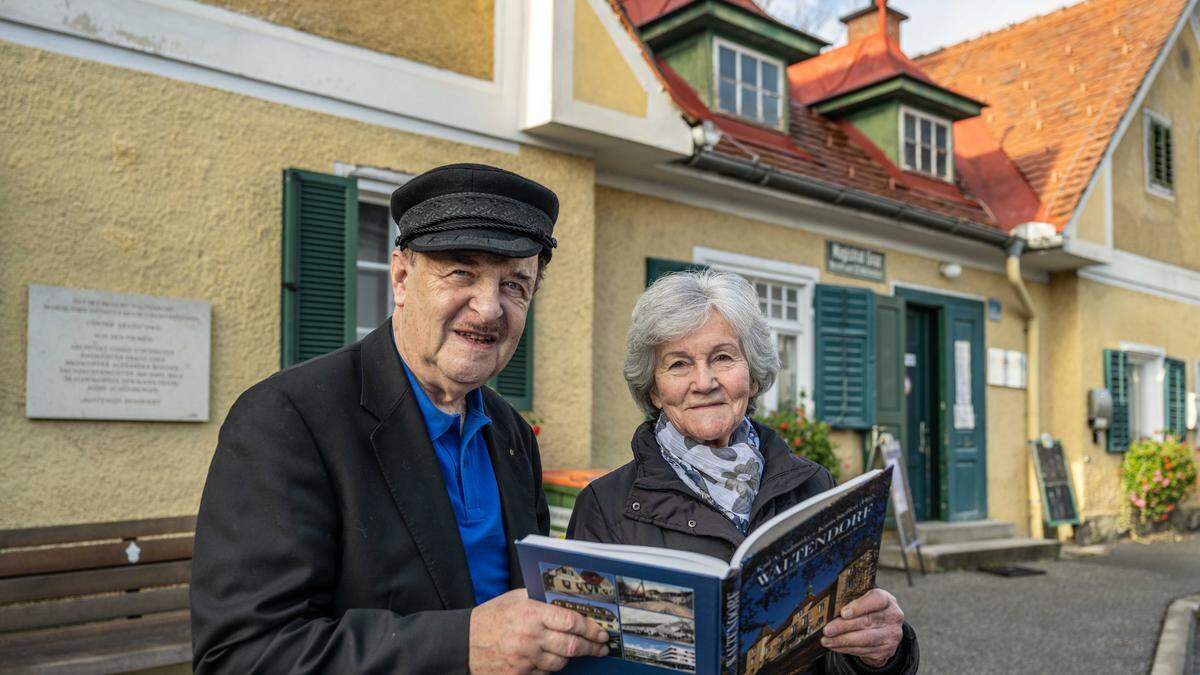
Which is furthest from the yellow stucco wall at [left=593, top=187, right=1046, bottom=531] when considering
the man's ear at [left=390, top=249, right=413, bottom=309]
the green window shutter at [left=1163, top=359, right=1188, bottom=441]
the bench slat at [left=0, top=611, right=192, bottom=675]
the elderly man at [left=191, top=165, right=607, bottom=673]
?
the man's ear at [left=390, top=249, right=413, bottom=309]

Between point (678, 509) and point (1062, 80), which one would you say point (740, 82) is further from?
point (678, 509)

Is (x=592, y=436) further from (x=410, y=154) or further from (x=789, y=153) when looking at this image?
(x=789, y=153)

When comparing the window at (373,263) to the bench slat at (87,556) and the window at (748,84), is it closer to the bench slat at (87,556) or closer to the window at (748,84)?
the bench slat at (87,556)

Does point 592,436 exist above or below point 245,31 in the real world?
below

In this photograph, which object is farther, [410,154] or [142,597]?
[410,154]

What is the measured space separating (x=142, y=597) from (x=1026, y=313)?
31.6 feet

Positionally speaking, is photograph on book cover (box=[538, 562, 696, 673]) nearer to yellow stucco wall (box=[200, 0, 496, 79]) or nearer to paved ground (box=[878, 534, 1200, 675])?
paved ground (box=[878, 534, 1200, 675])

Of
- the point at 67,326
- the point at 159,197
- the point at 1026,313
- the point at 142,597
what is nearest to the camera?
the point at 142,597

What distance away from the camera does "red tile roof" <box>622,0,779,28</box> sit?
8258 millimetres

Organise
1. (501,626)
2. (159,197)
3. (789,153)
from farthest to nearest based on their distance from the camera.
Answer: (789,153)
(159,197)
(501,626)

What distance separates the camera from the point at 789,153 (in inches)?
334

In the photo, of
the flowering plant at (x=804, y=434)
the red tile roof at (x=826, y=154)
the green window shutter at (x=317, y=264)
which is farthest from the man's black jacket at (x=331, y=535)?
the flowering plant at (x=804, y=434)

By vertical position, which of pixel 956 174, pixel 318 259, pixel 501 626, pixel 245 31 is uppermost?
pixel 956 174

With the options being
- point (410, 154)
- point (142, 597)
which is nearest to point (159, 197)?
point (410, 154)
